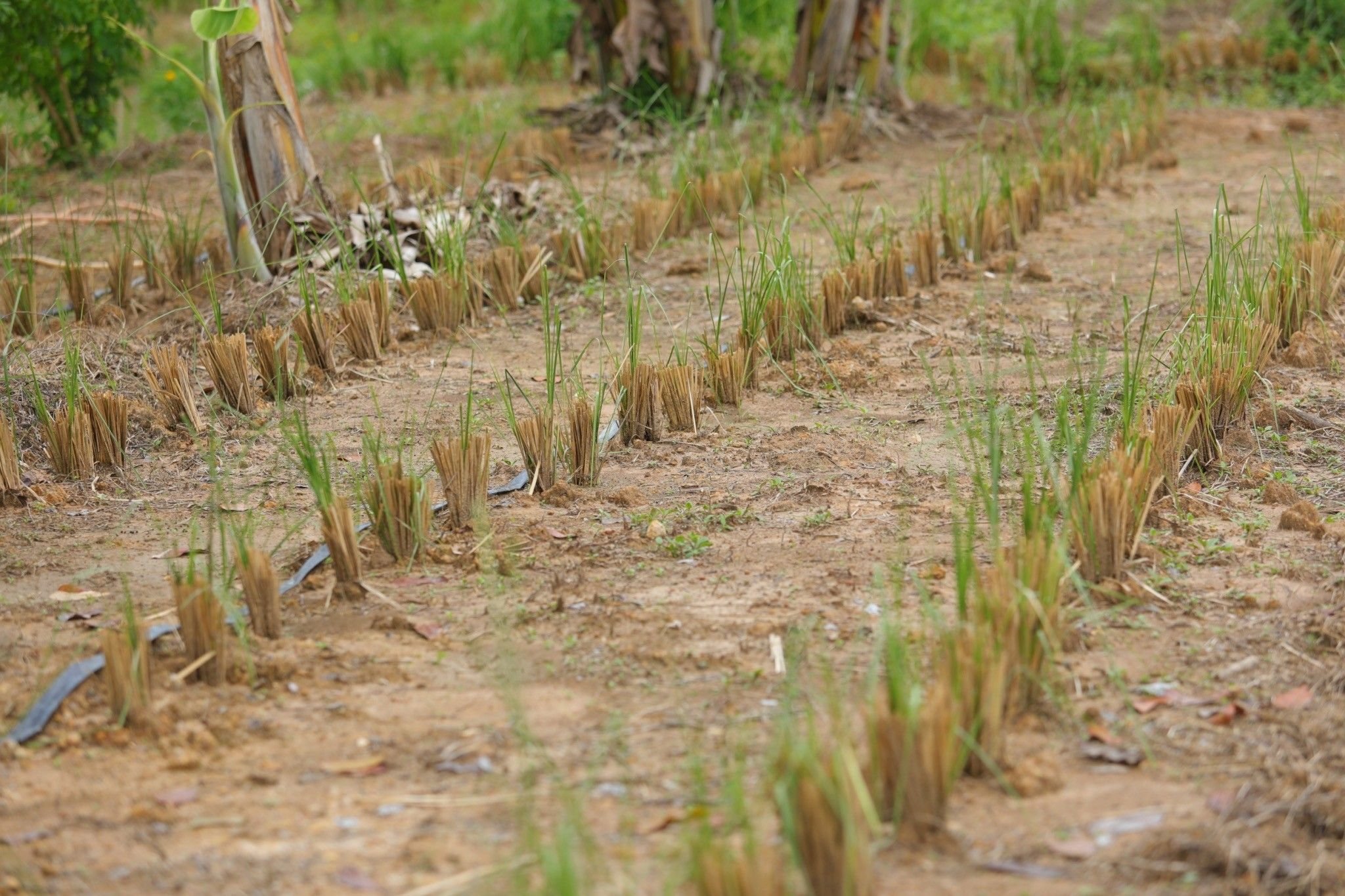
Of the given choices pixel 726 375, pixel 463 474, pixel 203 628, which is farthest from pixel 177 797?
pixel 726 375

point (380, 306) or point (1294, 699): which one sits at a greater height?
point (380, 306)

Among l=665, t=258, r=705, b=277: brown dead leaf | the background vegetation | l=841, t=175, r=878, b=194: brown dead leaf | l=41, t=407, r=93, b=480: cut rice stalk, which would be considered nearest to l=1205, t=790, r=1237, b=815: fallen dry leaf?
l=41, t=407, r=93, b=480: cut rice stalk

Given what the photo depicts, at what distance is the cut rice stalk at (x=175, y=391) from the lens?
4.20 meters

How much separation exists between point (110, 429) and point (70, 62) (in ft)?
15.0

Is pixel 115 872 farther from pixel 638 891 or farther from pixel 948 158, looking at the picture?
pixel 948 158

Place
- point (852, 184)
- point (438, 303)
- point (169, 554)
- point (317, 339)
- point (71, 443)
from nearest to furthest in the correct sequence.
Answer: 1. point (169, 554)
2. point (71, 443)
3. point (317, 339)
4. point (438, 303)
5. point (852, 184)

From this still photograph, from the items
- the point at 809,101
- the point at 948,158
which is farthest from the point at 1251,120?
the point at 809,101

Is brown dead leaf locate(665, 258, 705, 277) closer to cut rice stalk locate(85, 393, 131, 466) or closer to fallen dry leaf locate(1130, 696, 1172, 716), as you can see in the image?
cut rice stalk locate(85, 393, 131, 466)

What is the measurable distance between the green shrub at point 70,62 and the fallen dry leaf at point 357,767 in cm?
543

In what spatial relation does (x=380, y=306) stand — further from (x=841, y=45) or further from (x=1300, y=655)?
(x=841, y=45)

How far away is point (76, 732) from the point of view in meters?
2.53

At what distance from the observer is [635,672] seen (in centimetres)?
274

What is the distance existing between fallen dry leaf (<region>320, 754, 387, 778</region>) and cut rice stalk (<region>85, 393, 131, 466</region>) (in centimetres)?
183

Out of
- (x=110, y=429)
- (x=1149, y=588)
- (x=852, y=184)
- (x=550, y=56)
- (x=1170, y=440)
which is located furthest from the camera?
(x=550, y=56)
